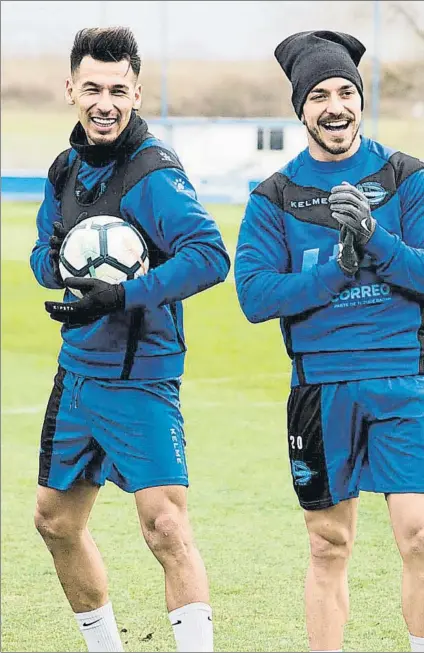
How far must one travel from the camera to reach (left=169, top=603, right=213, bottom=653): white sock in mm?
3436

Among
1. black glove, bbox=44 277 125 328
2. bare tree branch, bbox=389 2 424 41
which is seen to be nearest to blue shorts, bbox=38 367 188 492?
black glove, bbox=44 277 125 328

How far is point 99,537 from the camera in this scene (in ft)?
19.1

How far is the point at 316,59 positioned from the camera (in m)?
3.48

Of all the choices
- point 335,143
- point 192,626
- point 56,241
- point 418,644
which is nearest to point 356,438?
point 418,644

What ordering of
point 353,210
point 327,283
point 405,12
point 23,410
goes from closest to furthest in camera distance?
1. point 353,210
2. point 327,283
3. point 23,410
4. point 405,12

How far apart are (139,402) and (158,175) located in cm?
65

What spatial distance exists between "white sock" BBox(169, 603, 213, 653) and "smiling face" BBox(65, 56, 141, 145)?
1.35m

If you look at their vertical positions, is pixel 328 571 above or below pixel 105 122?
below

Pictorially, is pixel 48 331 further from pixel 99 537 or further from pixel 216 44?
pixel 216 44

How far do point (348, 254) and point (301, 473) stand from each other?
64 cm

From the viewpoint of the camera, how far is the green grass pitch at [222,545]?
449 cm

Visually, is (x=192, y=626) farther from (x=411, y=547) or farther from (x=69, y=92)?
(x=69, y=92)

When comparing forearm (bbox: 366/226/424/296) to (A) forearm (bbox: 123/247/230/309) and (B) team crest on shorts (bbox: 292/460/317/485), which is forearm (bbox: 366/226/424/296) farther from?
(B) team crest on shorts (bbox: 292/460/317/485)

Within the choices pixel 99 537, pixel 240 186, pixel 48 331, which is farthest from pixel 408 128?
pixel 99 537
